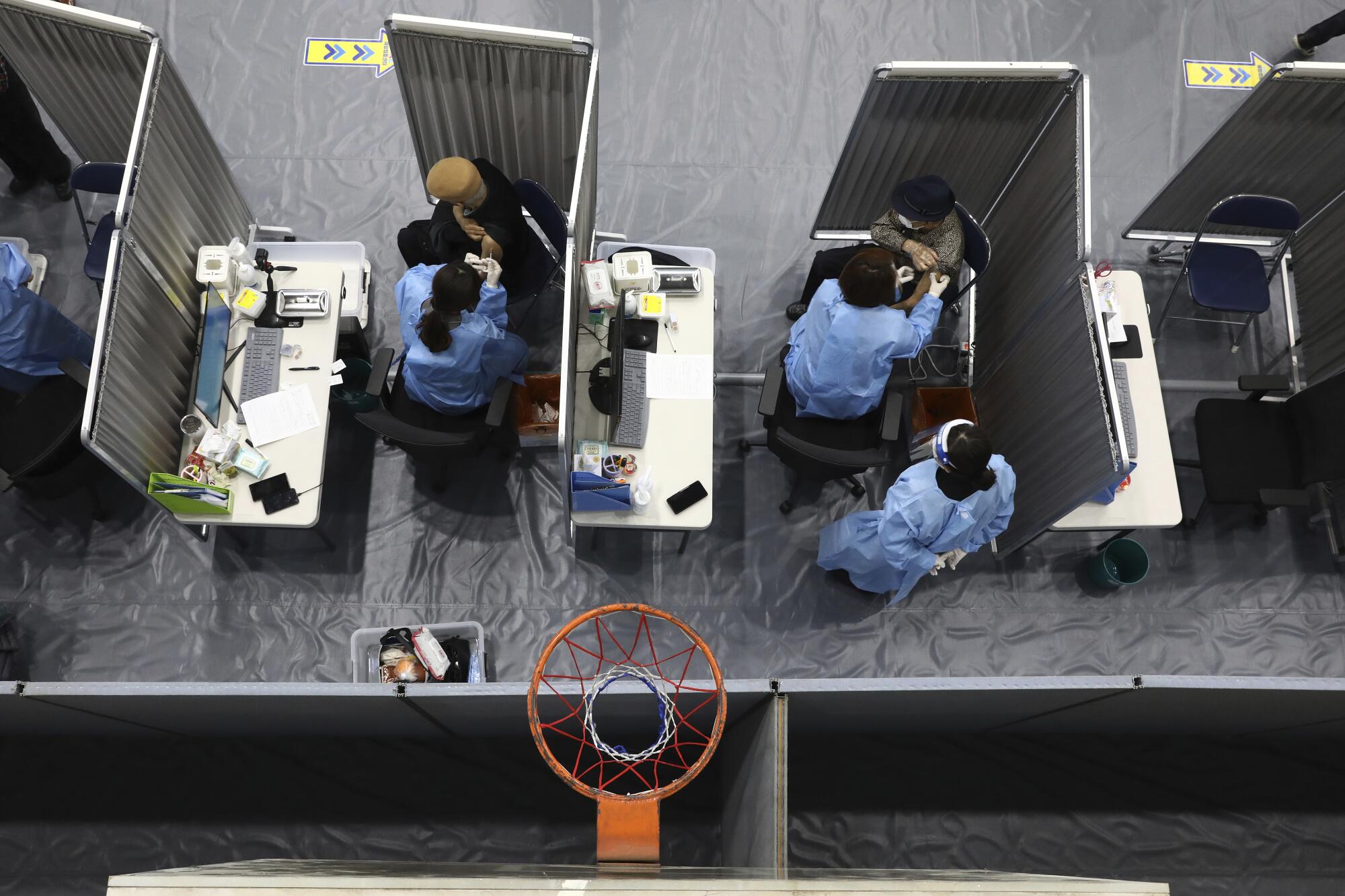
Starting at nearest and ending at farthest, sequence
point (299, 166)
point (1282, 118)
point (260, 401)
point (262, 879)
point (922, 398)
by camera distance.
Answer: point (262, 879), point (260, 401), point (1282, 118), point (922, 398), point (299, 166)

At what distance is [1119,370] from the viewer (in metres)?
4.30

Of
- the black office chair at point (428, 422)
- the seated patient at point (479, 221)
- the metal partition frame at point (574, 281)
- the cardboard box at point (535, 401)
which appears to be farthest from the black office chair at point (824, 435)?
the seated patient at point (479, 221)

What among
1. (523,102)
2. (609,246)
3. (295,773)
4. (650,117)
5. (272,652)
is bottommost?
(295,773)

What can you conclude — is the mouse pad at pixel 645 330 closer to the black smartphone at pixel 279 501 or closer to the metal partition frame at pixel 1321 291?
the black smartphone at pixel 279 501

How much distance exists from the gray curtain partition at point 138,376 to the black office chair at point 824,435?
2.72m

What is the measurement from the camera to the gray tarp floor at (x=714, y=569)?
4.09 metres

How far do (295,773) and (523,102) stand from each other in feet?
11.0

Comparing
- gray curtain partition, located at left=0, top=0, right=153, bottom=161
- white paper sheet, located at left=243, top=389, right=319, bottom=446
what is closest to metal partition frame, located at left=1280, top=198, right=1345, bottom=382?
white paper sheet, located at left=243, top=389, right=319, bottom=446

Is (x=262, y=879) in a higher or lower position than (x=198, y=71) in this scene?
lower

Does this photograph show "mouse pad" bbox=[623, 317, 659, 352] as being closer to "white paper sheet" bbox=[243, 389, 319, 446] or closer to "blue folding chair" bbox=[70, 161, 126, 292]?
"white paper sheet" bbox=[243, 389, 319, 446]

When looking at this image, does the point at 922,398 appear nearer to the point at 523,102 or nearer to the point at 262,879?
the point at 523,102

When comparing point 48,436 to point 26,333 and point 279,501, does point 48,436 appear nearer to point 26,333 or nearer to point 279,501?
point 26,333

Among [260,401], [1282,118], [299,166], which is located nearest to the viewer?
[260,401]

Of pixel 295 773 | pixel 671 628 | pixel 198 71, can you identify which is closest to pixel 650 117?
pixel 198 71
